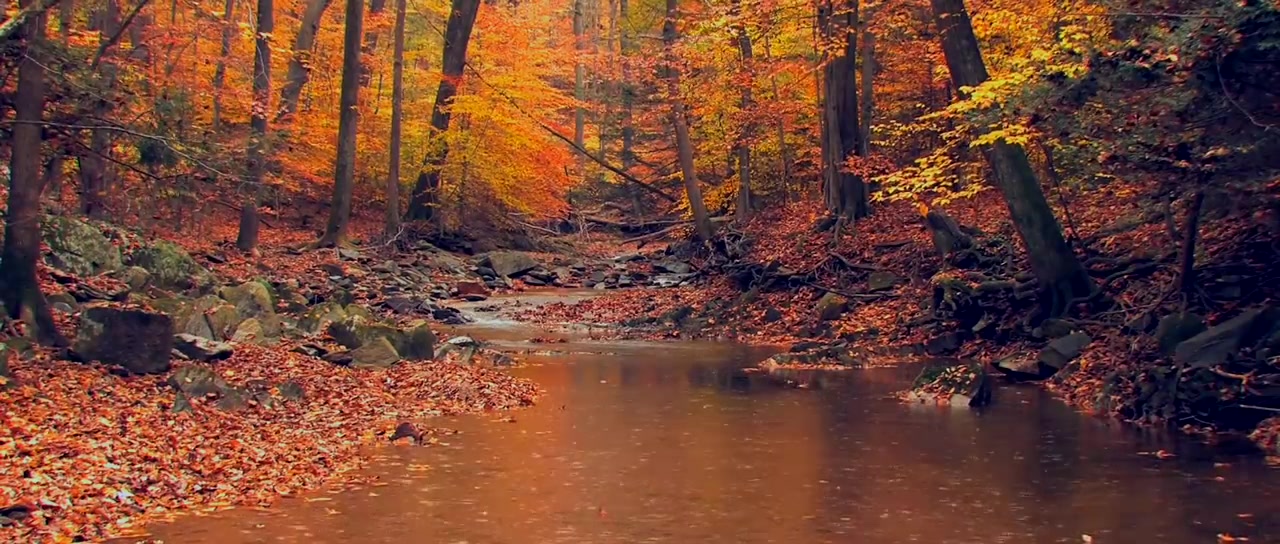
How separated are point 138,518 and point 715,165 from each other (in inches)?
1136

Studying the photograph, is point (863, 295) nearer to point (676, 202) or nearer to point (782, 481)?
point (782, 481)

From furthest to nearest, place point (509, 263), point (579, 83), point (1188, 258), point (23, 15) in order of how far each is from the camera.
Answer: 1. point (579, 83)
2. point (509, 263)
3. point (1188, 258)
4. point (23, 15)

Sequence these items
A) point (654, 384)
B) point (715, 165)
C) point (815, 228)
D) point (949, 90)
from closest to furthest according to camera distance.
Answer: point (654, 384), point (815, 228), point (949, 90), point (715, 165)

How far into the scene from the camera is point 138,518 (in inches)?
328

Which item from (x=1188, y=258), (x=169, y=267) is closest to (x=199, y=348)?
(x=169, y=267)

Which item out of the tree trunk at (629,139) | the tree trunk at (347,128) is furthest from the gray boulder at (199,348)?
the tree trunk at (629,139)

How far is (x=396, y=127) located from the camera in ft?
101

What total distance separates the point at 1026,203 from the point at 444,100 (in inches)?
806

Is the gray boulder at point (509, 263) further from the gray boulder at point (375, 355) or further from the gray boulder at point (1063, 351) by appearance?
the gray boulder at point (1063, 351)

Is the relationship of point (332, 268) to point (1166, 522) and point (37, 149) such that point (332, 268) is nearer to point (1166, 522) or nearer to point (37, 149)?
point (37, 149)

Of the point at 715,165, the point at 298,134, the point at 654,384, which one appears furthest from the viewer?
the point at 715,165

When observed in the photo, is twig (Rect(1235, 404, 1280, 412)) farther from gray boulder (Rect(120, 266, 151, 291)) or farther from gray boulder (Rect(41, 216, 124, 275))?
gray boulder (Rect(41, 216, 124, 275))

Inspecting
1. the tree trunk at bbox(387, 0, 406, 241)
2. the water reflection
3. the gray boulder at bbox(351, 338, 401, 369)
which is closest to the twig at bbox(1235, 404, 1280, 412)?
the water reflection

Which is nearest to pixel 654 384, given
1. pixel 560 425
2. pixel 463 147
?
pixel 560 425
